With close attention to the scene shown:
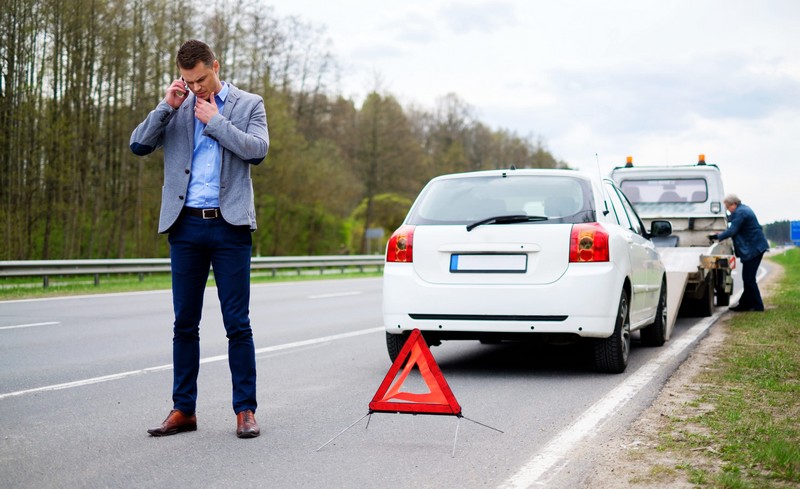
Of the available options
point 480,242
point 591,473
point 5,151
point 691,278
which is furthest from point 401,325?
point 5,151

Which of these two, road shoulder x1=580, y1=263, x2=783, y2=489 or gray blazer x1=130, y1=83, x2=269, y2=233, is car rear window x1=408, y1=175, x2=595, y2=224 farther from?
gray blazer x1=130, y1=83, x2=269, y2=233

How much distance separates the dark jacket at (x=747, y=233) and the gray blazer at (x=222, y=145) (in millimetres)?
11157

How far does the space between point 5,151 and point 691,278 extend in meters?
→ 21.0

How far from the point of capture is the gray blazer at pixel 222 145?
5094 millimetres

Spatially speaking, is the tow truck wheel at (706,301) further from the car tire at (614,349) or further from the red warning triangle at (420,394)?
the red warning triangle at (420,394)

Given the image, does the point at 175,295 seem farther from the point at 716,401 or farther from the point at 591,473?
the point at 716,401

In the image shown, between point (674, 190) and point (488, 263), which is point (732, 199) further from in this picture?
point (488, 263)

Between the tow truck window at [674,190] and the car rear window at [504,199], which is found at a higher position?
the tow truck window at [674,190]

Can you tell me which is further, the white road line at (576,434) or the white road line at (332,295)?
the white road line at (332,295)

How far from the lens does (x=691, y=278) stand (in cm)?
1236

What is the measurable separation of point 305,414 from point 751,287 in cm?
1096

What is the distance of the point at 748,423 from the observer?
214 inches

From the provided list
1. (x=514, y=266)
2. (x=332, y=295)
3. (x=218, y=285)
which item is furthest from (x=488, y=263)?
(x=332, y=295)

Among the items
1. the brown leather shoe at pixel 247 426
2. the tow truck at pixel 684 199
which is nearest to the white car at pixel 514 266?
the brown leather shoe at pixel 247 426
